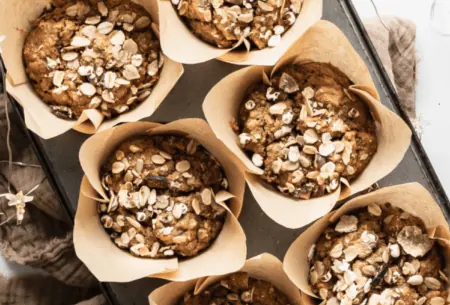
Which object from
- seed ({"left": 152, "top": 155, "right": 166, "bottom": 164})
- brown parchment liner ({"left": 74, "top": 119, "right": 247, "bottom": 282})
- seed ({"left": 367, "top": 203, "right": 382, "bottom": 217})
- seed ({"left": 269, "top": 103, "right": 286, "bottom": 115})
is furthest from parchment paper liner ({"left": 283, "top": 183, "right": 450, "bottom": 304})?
seed ({"left": 152, "top": 155, "right": 166, "bottom": 164})

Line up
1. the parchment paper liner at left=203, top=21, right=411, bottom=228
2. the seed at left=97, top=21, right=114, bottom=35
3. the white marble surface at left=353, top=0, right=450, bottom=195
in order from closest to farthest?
the parchment paper liner at left=203, top=21, right=411, bottom=228
the seed at left=97, top=21, right=114, bottom=35
the white marble surface at left=353, top=0, right=450, bottom=195

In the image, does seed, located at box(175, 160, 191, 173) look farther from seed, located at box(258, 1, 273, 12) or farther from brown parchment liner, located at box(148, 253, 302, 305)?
seed, located at box(258, 1, 273, 12)

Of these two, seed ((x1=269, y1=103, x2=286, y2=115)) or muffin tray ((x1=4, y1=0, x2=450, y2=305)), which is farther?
muffin tray ((x1=4, y1=0, x2=450, y2=305))

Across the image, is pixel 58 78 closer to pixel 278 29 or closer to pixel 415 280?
pixel 278 29

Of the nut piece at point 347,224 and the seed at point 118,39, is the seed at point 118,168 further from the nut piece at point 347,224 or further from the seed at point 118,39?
the nut piece at point 347,224

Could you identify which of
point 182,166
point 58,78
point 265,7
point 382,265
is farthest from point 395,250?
point 58,78

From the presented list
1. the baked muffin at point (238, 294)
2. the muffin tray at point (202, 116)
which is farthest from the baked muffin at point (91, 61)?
the baked muffin at point (238, 294)

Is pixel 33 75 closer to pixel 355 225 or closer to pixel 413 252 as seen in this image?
pixel 355 225
